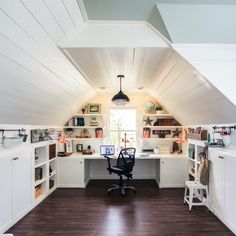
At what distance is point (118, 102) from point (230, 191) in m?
2.20

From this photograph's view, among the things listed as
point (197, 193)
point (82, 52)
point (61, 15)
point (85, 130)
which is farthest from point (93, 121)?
point (61, 15)

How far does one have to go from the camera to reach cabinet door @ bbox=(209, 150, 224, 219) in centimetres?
312

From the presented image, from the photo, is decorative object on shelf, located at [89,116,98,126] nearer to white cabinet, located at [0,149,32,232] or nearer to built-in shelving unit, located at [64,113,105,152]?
built-in shelving unit, located at [64,113,105,152]

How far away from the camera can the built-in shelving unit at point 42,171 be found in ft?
13.2

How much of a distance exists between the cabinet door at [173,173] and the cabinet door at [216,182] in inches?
53.4

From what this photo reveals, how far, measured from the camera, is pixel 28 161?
3549 millimetres

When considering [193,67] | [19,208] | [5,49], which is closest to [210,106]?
[193,67]

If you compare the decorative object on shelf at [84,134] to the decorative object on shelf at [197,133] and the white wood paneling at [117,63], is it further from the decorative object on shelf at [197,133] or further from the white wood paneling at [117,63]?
the decorative object on shelf at [197,133]

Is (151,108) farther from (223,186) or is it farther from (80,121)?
(223,186)

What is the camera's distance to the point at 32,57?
7.16 feet

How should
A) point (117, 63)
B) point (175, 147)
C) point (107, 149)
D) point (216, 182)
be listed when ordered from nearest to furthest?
point (117, 63)
point (216, 182)
point (107, 149)
point (175, 147)

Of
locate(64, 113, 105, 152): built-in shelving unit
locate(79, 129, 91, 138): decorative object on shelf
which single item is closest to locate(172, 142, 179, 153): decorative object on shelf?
locate(64, 113, 105, 152): built-in shelving unit

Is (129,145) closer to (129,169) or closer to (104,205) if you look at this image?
(129,169)

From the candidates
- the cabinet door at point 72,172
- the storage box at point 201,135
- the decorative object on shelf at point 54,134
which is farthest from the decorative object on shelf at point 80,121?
the storage box at point 201,135
